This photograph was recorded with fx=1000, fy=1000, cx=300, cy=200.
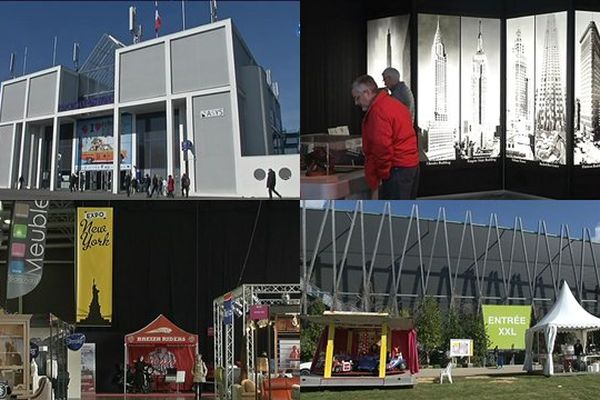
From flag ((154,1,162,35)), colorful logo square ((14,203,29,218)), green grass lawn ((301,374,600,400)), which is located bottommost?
green grass lawn ((301,374,600,400))

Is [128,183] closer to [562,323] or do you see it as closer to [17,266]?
[17,266]

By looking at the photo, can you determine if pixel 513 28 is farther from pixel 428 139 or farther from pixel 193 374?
pixel 193 374

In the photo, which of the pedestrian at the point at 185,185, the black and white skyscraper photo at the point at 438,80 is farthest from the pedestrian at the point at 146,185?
the black and white skyscraper photo at the point at 438,80

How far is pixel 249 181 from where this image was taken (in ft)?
24.4

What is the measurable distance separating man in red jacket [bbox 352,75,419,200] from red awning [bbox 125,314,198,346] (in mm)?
2040

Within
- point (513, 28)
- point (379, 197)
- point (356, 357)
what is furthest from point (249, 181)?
point (513, 28)

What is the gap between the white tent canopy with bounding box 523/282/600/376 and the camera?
23.6ft

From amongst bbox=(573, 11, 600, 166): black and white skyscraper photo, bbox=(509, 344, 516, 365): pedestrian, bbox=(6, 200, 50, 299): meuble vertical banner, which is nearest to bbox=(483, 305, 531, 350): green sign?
bbox=(509, 344, 516, 365): pedestrian

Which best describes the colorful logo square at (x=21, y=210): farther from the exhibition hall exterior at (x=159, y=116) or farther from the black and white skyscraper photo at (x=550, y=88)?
the black and white skyscraper photo at (x=550, y=88)

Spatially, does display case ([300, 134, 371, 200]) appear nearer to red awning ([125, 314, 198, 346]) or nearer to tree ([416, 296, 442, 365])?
tree ([416, 296, 442, 365])

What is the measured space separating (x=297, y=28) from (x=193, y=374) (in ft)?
9.40

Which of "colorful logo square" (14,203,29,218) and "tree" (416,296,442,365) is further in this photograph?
"colorful logo square" (14,203,29,218)

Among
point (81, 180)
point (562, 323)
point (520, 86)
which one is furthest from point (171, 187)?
point (562, 323)

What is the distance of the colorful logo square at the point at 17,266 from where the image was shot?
782cm
